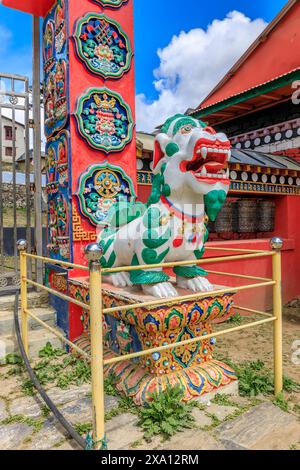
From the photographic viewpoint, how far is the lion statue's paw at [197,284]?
8.77 feet

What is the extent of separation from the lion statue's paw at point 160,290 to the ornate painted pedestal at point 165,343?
0.05 m

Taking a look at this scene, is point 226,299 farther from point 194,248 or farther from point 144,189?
point 144,189

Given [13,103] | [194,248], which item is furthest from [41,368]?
[13,103]

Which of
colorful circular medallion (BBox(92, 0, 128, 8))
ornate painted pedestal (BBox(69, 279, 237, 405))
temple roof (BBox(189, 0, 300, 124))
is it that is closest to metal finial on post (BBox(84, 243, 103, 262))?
ornate painted pedestal (BBox(69, 279, 237, 405))

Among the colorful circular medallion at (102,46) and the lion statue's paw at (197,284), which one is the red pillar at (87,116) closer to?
the colorful circular medallion at (102,46)

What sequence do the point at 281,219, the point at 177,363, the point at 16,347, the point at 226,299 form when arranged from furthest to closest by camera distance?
the point at 281,219 < the point at 16,347 < the point at 226,299 < the point at 177,363

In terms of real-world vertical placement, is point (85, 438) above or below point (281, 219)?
below

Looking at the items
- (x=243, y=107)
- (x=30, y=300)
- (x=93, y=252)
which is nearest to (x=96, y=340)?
(x=93, y=252)

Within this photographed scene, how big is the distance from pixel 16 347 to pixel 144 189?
2164mm

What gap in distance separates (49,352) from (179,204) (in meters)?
1.79

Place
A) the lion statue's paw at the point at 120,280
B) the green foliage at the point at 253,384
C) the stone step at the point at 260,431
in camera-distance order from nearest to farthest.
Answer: the stone step at the point at 260,431 → the green foliage at the point at 253,384 → the lion statue's paw at the point at 120,280

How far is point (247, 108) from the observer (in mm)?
7184

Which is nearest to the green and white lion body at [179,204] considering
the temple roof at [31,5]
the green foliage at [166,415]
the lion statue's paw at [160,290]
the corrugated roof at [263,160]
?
the lion statue's paw at [160,290]

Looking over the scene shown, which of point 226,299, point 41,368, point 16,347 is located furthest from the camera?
point 16,347
